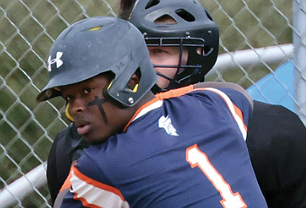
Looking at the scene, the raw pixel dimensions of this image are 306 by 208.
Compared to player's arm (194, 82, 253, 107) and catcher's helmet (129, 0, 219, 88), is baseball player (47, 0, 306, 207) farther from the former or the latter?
player's arm (194, 82, 253, 107)

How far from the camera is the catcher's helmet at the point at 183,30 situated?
315 centimetres

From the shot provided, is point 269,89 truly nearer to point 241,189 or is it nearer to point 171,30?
point 171,30

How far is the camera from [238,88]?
2.98m

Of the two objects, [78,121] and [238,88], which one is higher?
[78,121]

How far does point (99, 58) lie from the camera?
251cm

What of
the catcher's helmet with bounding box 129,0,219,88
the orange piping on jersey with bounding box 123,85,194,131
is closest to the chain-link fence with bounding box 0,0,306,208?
the catcher's helmet with bounding box 129,0,219,88

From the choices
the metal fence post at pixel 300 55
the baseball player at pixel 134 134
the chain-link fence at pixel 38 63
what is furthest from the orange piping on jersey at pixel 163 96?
the chain-link fence at pixel 38 63

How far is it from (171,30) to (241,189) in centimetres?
89

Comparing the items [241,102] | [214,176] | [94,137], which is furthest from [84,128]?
[241,102]

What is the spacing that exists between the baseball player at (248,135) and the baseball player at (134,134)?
0.41 meters

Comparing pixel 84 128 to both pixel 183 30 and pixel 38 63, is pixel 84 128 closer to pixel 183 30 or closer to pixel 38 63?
pixel 183 30

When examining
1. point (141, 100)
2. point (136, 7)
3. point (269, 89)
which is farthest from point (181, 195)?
point (269, 89)

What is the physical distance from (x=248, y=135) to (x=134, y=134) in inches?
29.5

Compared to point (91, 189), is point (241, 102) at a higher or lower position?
lower
